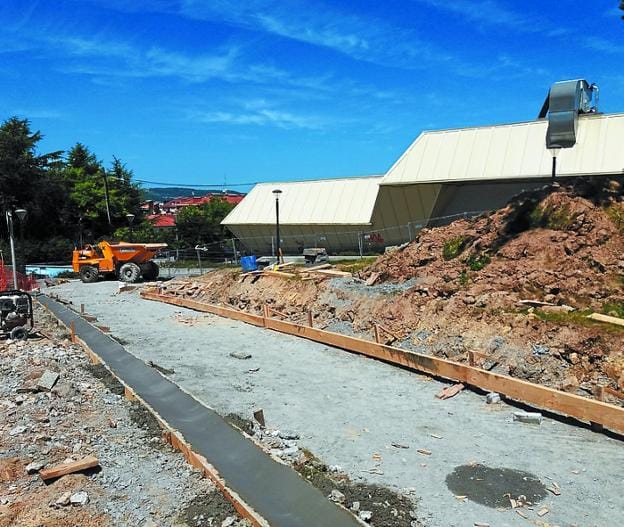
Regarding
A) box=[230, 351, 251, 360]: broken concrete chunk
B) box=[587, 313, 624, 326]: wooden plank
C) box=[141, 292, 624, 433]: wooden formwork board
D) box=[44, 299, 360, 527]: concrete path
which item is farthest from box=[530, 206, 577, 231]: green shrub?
box=[44, 299, 360, 527]: concrete path

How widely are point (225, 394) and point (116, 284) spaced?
64.7ft

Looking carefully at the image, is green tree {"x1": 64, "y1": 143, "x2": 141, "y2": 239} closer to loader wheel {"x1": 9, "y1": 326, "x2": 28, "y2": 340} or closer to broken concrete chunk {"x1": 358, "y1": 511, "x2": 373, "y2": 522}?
loader wheel {"x1": 9, "y1": 326, "x2": 28, "y2": 340}

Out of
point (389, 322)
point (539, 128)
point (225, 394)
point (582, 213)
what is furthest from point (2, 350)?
point (539, 128)

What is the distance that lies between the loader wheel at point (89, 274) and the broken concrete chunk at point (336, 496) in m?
25.9

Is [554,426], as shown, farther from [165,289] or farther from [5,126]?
[5,126]

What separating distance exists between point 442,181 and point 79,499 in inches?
871

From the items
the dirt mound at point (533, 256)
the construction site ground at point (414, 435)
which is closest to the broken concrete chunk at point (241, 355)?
the construction site ground at point (414, 435)

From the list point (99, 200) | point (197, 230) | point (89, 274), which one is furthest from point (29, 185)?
point (89, 274)

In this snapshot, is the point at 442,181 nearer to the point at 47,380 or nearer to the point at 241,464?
the point at 47,380

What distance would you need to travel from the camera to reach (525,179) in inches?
941

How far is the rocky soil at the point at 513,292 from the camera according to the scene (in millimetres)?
10211

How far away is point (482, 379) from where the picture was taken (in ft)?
31.8

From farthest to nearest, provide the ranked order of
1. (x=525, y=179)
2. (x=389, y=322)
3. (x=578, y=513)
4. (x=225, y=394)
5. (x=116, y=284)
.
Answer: (x=116, y=284), (x=525, y=179), (x=389, y=322), (x=225, y=394), (x=578, y=513)

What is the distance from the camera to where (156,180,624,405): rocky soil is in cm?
1021
